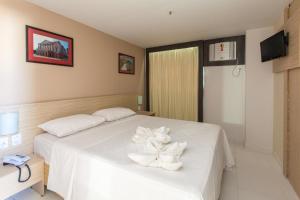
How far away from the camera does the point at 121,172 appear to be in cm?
126

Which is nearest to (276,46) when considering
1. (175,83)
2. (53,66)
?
(175,83)

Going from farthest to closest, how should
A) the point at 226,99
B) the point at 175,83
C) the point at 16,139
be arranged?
1. the point at 175,83
2. the point at 226,99
3. the point at 16,139

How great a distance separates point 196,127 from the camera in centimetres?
248

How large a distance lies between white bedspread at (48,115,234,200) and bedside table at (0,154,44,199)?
18cm

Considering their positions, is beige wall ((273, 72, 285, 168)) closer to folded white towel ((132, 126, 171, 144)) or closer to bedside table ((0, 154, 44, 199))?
folded white towel ((132, 126, 171, 144))

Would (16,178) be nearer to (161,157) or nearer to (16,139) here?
(16,139)

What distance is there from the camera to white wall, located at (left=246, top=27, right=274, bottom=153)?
10.0 ft

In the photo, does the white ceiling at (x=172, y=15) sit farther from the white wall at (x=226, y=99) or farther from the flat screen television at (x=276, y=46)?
the white wall at (x=226, y=99)

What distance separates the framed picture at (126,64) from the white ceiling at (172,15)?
521 mm

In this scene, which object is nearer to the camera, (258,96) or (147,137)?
(147,137)

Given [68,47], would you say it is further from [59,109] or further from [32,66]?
[59,109]

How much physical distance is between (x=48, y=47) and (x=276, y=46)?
327 centimetres

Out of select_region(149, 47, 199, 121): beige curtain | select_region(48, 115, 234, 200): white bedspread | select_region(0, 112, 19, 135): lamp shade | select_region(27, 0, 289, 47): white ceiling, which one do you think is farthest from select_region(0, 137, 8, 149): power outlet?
select_region(149, 47, 199, 121): beige curtain

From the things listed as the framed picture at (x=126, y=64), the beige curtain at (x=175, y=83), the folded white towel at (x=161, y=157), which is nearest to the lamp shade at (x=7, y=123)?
the folded white towel at (x=161, y=157)
